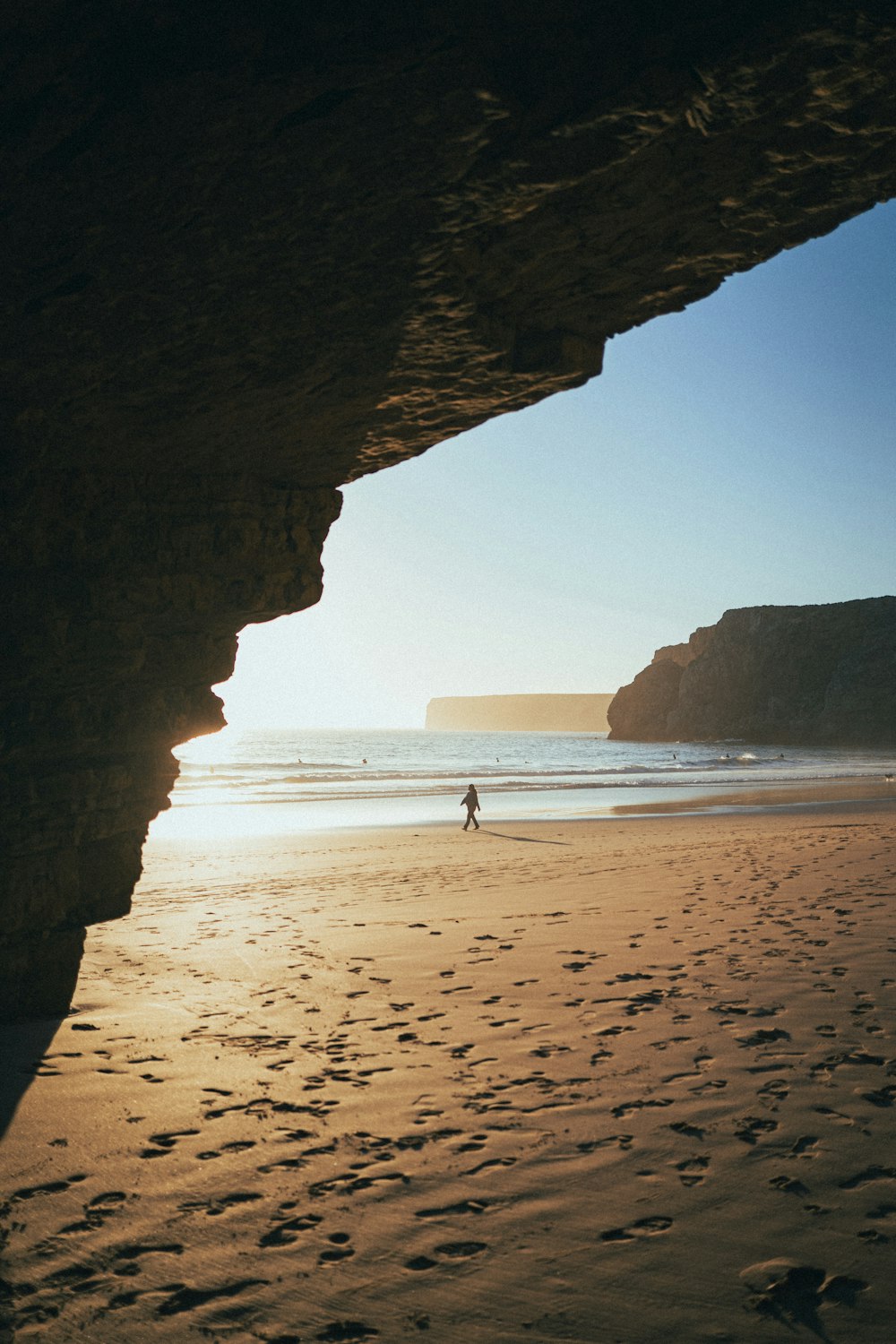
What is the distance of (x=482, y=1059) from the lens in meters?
6.14

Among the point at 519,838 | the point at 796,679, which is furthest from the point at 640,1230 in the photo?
the point at 796,679

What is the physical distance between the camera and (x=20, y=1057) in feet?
21.2

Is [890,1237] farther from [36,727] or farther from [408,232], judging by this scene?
[36,727]

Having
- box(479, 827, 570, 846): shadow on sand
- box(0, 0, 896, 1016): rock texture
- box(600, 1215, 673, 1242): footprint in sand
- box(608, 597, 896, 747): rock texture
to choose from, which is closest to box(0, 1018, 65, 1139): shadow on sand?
box(0, 0, 896, 1016): rock texture

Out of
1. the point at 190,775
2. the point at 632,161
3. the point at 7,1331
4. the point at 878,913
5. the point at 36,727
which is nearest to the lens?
the point at 7,1331

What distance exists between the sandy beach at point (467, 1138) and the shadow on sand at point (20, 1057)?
3 centimetres

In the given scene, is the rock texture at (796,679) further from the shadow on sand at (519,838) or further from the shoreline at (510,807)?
the shadow on sand at (519,838)

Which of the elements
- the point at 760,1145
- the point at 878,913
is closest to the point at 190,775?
the point at 878,913

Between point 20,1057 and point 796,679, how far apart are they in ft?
390

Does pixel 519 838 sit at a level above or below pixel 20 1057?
below

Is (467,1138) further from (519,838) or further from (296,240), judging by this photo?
(519,838)

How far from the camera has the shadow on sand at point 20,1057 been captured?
225 inches

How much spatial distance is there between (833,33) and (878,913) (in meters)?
9.76

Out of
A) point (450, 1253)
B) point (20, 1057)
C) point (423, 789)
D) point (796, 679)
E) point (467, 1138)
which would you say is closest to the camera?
point (450, 1253)
